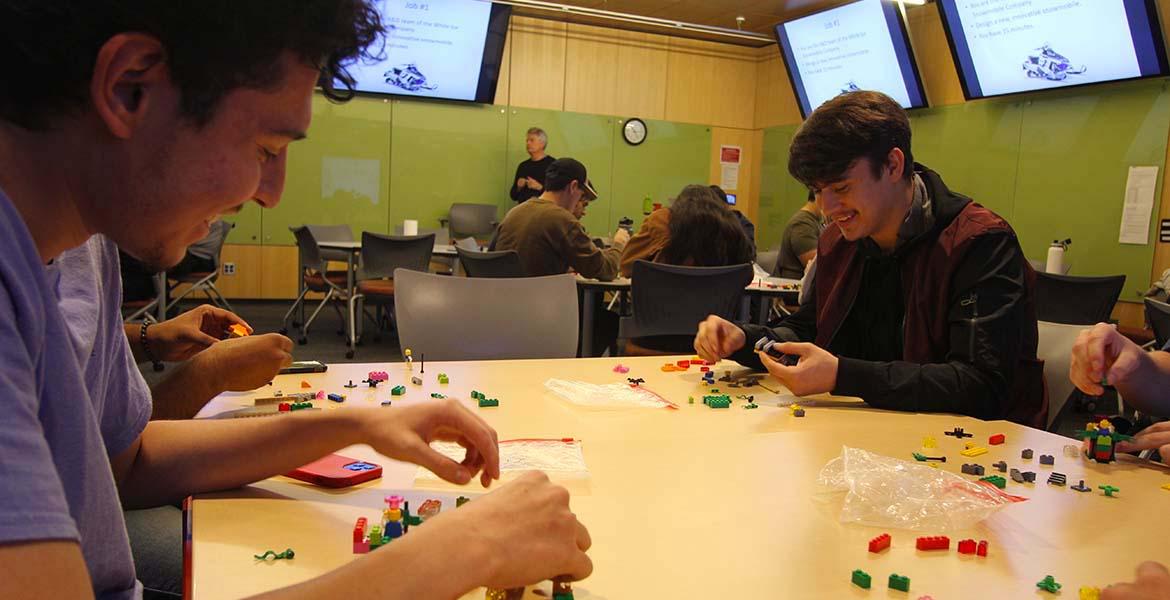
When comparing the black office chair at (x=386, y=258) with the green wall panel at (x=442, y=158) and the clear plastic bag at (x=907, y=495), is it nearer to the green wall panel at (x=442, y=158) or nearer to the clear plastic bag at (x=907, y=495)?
the green wall panel at (x=442, y=158)

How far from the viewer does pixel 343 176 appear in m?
8.34

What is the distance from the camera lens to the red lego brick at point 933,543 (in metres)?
1.01

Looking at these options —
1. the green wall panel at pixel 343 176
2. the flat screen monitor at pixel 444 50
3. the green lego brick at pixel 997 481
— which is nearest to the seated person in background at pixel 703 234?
the green lego brick at pixel 997 481

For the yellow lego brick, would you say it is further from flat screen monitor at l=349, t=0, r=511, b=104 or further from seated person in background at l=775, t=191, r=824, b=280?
flat screen monitor at l=349, t=0, r=511, b=104

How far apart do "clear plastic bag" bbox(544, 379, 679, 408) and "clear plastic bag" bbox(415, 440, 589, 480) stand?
0.29 metres

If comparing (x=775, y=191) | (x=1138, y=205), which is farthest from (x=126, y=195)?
(x=775, y=191)

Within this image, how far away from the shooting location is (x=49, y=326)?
0.63m

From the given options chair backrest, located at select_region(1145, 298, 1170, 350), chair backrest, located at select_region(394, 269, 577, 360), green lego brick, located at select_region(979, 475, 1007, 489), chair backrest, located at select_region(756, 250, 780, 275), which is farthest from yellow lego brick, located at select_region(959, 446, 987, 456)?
chair backrest, located at select_region(756, 250, 780, 275)

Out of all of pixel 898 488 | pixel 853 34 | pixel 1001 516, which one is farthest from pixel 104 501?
pixel 853 34

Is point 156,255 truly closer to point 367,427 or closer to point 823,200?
point 367,427

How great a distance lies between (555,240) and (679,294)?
85cm

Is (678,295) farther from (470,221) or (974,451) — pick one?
(470,221)

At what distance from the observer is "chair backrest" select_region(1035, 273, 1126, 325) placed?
467 centimetres

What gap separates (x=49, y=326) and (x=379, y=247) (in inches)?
207
